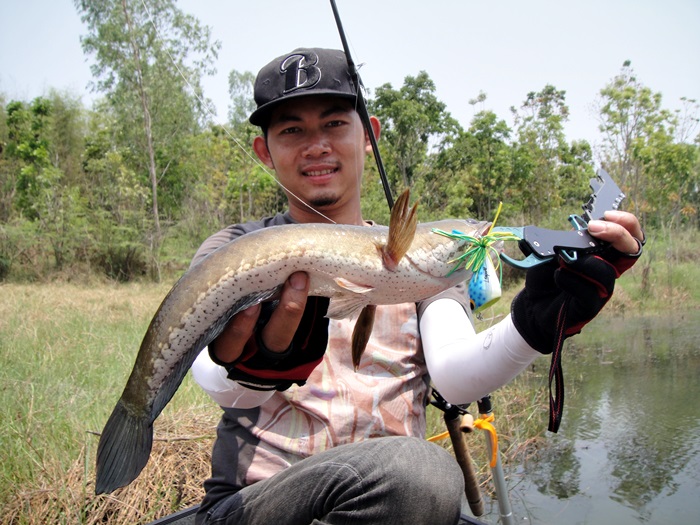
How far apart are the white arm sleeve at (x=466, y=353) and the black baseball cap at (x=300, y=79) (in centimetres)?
107

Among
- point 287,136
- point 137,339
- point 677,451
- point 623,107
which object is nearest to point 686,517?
point 677,451

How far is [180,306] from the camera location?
1.73m

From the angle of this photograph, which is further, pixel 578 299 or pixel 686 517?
pixel 686 517

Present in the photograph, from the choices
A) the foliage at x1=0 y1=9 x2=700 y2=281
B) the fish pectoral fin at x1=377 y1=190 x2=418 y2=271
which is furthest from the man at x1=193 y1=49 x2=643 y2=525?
the foliage at x1=0 y1=9 x2=700 y2=281

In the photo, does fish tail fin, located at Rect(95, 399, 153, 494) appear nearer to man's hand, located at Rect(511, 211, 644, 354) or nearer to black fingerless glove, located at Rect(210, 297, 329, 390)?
black fingerless glove, located at Rect(210, 297, 329, 390)

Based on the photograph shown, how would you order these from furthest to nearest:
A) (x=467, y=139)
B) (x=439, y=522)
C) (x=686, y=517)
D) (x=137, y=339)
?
(x=467, y=139) < (x=137, y=339) < (x=686, y=517) < (x=439, y=522)

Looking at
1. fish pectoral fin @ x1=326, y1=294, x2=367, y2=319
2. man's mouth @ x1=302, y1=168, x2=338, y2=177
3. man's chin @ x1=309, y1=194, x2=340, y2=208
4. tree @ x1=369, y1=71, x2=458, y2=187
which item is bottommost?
fish pectoral fin @ x1=326, y1=294, x2=367, y2=319

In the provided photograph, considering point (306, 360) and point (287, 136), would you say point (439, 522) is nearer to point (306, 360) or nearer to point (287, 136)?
point (306, 360)

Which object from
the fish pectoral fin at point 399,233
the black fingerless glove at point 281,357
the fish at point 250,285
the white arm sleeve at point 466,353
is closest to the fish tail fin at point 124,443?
the fish at point 250,285

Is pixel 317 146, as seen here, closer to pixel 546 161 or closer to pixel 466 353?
pixel 466 353

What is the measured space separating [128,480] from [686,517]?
377 centimetres

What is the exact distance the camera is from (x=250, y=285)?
5.73 feet

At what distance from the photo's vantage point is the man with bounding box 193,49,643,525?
184 cm

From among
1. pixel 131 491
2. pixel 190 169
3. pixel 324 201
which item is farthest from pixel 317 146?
pixel 190 169
